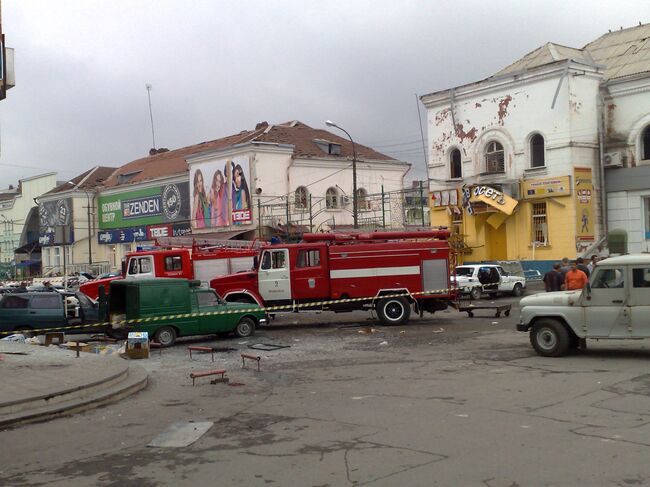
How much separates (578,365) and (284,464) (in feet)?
24.6

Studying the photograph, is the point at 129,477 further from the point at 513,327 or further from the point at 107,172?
the point at 107,172

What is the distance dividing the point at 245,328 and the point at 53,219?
51737 millimetres

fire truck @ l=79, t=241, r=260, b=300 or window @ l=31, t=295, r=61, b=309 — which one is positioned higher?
fire truck @ l=79, t=241, r=260, b=300

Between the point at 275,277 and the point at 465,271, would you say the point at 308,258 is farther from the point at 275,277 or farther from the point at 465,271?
the point at 465,271

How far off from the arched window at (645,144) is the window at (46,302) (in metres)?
27.1

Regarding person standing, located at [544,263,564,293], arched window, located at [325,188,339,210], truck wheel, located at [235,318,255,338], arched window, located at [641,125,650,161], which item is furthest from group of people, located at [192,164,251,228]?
person standing, located at [544,263,564,293]

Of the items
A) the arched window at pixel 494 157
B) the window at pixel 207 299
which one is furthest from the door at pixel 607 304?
the arched window at pixel 494 157

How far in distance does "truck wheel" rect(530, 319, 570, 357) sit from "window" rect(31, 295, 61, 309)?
13.2 m

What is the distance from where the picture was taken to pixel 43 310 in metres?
20.5

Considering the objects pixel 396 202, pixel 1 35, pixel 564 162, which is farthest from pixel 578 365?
pixel 396 202

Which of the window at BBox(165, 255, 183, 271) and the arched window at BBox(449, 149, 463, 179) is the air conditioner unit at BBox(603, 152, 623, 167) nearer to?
the arched window at BBox(449, 149, 463, 179)

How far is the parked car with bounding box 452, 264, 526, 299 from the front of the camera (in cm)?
3206

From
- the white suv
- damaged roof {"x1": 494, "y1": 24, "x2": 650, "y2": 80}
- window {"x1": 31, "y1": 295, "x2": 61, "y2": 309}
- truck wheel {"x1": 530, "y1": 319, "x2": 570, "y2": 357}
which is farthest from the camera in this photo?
damaged roof {"x1": 494, "y1": 24, "x2": 650, "y2": 80}

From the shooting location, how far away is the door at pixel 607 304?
1328 centimetres
